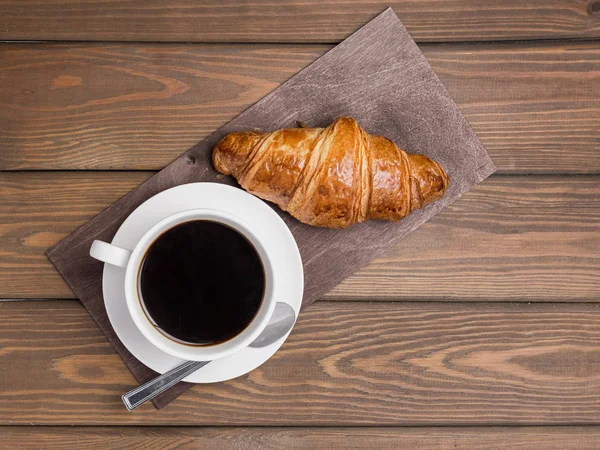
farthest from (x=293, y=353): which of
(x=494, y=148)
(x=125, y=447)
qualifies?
(x=494, y=148)

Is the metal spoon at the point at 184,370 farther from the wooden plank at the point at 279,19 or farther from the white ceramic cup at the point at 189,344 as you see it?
the wooden plank at the point at 279,19

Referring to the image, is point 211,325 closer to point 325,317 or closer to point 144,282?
point 144,282

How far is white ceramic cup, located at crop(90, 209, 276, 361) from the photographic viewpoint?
0.78 meters

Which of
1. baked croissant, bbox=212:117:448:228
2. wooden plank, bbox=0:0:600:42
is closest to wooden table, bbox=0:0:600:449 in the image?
wooden plank, bbox=0:0:600:42

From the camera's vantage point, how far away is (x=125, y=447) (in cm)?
98

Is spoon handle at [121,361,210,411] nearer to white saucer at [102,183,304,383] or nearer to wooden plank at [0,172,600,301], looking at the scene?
white saucer at [102,183,304,383]

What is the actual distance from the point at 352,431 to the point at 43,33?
780 mm

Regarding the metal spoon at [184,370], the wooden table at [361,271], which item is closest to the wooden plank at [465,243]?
the wooden table at [361,271]

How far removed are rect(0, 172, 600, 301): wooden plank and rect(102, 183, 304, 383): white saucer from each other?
4.0 inches

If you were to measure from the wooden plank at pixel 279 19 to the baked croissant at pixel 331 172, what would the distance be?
181mm

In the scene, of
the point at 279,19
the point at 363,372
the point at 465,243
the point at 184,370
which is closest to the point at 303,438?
the point at 363,372

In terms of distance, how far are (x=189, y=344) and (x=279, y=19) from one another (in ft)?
1.65

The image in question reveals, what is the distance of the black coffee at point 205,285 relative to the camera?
0.82 meters

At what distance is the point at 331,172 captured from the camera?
852 mm
